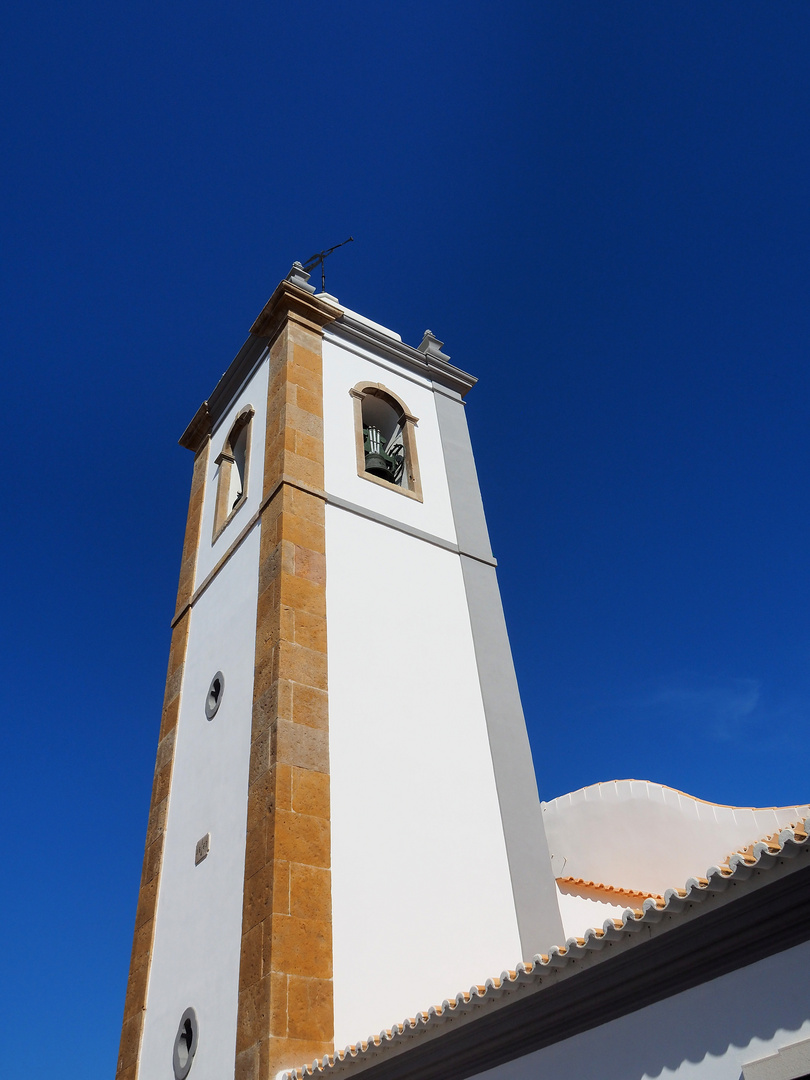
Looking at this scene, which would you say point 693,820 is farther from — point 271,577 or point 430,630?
point 271,577

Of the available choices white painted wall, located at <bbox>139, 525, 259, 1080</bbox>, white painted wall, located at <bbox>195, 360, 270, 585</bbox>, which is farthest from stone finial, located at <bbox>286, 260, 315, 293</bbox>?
white painted wall, located at <bbox>139, 525, 259, 1080</bbox>

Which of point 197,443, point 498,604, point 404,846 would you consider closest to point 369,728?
point 404,846

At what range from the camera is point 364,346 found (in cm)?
1012

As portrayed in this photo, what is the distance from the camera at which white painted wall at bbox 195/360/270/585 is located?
8586 millimetres

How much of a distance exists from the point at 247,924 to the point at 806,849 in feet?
12.6

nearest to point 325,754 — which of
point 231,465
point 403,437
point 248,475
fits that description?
point 248,475

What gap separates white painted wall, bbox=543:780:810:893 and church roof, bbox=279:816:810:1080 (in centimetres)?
673

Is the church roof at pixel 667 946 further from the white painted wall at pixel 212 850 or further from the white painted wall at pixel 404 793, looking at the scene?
the white painted wall at pixel 212 850

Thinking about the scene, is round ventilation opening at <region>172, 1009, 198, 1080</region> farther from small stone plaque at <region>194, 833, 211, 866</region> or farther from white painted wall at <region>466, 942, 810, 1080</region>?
white painted wall at <region>466, 942, 810, 1080</region>

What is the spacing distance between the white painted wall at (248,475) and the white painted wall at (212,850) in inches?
19.7

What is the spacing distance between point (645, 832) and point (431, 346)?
6689 mm

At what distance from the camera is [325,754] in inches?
247

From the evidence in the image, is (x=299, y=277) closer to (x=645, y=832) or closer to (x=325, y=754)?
(x=325, y=754)

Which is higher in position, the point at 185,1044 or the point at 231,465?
the point at 231,465
